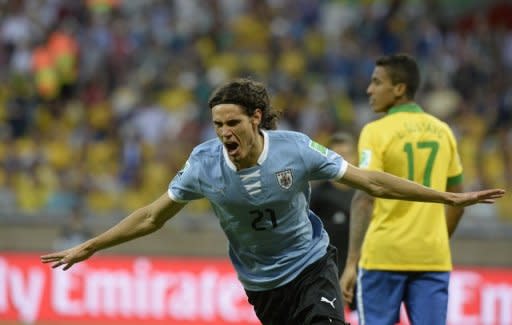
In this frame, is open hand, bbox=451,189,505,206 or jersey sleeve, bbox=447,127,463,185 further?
jersey sleeve, bbox=447,127,463,185

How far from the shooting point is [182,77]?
16625 millimetres

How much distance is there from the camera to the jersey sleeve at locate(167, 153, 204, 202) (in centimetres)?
591

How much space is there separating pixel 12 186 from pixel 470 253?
6.21m

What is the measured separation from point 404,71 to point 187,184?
190 cm

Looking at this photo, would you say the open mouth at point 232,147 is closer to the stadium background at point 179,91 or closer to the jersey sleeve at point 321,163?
the jersey sleeve at point 321,163

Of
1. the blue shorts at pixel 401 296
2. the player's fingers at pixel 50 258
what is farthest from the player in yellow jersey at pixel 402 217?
the player's fingers at pixel 50 258

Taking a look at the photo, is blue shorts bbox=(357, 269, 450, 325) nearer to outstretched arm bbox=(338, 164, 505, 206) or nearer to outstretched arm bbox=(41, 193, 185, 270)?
outstretched arm bbox=(338, 164, 505, 206)

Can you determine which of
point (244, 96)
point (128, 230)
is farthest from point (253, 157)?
point (128, 230)

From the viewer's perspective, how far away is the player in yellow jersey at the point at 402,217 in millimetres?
6934

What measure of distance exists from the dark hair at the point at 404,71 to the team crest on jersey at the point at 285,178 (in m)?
1.57

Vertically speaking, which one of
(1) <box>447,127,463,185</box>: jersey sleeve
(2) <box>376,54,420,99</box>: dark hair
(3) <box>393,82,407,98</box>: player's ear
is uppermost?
(2) <box>376,54,420,99</box>: dark hair

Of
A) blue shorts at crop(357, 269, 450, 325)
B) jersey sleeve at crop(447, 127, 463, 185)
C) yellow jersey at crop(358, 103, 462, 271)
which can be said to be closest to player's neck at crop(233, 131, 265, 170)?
yellow jersey at crop(358, 103, 462, 271)

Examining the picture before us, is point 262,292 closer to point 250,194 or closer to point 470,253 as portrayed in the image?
point 250,194

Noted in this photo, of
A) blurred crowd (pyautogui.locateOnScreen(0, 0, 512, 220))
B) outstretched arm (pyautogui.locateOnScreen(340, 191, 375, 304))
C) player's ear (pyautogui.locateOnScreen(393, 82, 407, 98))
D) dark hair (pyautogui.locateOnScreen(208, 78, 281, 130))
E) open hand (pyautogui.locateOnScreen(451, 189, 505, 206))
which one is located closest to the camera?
open hand (pyautogui.locateOnScreen(451, 189, 505, 206))
